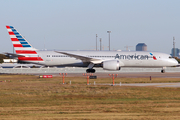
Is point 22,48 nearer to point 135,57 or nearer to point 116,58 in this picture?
point 116,58

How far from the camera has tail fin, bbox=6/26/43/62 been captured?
152ft

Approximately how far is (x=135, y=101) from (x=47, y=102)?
212 inches

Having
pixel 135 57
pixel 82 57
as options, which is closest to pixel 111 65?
pixel 82 57

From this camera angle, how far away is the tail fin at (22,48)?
152 ft

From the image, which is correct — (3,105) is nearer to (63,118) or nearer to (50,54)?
(63,118)

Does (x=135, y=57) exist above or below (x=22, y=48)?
below

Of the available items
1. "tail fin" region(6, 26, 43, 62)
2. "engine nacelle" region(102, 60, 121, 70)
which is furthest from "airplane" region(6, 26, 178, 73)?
"engine nacelle" region(102, 60, 121, 70)

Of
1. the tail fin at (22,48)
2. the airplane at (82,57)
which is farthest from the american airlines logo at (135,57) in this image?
the tail fin at (22,48)

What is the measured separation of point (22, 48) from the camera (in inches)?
1848

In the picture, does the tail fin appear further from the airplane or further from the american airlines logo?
the american airlines logo

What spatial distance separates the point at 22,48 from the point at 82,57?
10.2m

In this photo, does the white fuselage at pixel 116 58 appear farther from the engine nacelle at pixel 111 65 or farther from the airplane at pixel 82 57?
the engine nacelle at pixel 111 65

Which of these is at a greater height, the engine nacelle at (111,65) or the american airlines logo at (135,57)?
the american airlines logo at (135,57)

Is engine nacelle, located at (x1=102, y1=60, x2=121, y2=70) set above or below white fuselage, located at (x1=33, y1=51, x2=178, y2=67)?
below
